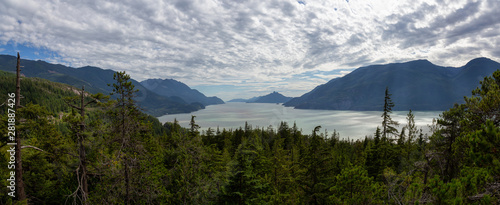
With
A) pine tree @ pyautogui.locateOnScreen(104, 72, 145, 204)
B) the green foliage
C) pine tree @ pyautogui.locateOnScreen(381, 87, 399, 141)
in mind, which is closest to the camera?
pine tree @ pyautogui.locateOnScreen(104, 72, 145, 204)

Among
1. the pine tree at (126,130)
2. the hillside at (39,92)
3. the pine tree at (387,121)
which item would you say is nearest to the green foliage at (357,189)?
the pine tree at (126,130)

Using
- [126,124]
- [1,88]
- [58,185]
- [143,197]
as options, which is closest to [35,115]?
[126,124]

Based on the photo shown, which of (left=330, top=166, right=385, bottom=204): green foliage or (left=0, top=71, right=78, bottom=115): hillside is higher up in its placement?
(left=0, top=71, right=78, bottom=115): hillside

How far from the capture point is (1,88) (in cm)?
14512

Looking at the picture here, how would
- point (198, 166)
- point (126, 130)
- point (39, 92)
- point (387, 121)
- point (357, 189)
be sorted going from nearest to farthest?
1. point (126, 130)
2. point (357, 189)
3. point (198, 166)
4. point (387, 121)
5. point (39, 92)

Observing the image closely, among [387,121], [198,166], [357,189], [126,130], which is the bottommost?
[357,189]

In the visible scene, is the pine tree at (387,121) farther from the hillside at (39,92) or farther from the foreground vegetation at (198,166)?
the hillside at (39,92)

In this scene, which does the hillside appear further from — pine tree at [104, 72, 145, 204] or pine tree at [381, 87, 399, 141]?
pine tree at [381, 87, 399, 141]

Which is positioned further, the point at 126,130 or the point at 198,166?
the point at 198,166

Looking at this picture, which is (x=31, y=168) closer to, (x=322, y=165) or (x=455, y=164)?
(x=322, y=165)

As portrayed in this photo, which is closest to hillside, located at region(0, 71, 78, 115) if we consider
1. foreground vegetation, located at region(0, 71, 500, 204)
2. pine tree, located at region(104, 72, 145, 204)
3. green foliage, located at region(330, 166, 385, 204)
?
foreground vegetation, located at region(0, 71, 500, 204)

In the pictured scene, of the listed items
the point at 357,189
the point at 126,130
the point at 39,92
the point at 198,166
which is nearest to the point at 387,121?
the point at 357,189

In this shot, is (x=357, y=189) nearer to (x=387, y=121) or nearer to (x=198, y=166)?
(x=198, y=166)

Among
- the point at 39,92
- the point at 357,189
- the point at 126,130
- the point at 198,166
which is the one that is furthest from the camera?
the point at 39,92
